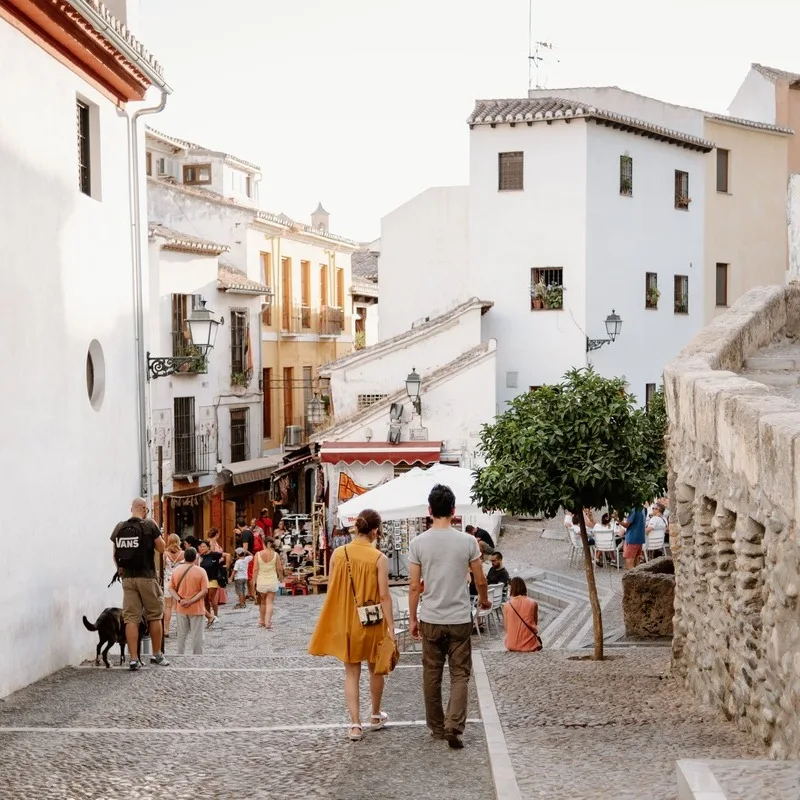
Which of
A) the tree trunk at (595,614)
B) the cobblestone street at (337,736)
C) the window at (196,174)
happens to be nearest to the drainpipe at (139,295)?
the cobblestone street at (337,736)

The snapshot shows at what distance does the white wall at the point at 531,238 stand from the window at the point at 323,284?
15172 mm

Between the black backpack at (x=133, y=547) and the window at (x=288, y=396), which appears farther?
the window at (x=288, y=396)

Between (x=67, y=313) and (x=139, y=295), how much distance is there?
2.96 metres

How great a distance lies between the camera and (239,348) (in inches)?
1492

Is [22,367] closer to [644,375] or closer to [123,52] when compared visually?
[123,52]

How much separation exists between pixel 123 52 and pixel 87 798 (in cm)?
Answer: 950

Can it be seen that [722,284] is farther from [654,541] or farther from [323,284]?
[654,541]

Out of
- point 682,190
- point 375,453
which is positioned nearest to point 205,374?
point 375,453

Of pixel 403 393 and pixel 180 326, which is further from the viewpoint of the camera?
pixel 180 326

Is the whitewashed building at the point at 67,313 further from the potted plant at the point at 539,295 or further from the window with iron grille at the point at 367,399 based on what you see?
A: the potted plant at the point at 539,295

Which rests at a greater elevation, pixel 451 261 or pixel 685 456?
pixel 451 261

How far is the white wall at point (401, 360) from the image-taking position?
2919 centimetres

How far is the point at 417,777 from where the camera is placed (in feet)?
22.1

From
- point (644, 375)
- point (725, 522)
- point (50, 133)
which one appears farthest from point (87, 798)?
point (644, 375)
